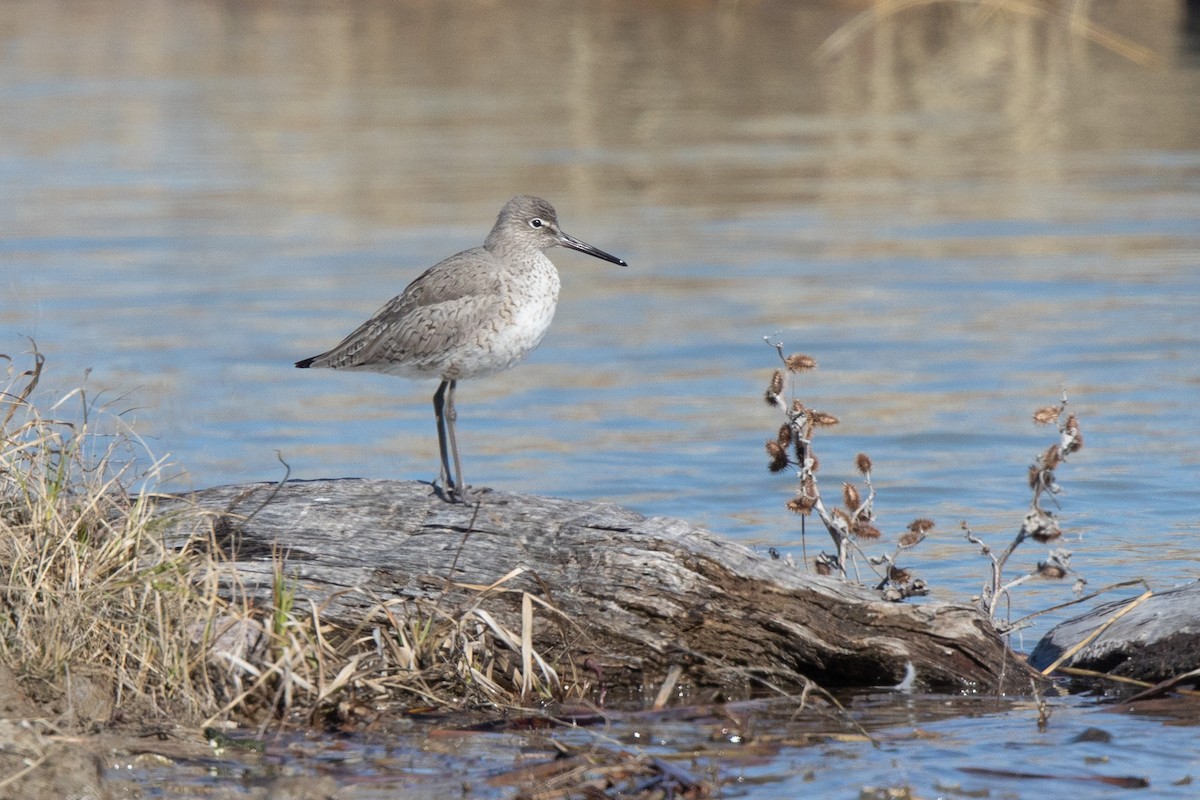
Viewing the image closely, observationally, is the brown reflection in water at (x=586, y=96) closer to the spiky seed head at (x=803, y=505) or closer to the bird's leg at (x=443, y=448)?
the bird's leg at (x=443, y=448)

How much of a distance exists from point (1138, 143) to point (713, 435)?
14177 millimetres

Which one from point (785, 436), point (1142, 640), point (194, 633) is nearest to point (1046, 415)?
point (1142, 640)

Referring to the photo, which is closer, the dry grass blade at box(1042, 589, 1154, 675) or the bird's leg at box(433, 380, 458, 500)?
the dry grass blade at box(1042, 589, 1154, 675)

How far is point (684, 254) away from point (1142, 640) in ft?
34.9

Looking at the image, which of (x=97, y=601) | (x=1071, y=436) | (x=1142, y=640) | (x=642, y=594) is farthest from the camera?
(x=1071, y=436)

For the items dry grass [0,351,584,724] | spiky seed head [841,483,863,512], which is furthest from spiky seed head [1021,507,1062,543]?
dry grass [0,351,584,724]

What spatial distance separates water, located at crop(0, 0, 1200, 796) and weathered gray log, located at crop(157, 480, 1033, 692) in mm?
566

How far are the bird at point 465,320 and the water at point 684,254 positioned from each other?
38.8 inches

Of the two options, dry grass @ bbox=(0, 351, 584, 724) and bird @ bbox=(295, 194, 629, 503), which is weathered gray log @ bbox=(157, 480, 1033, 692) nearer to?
dry grass @ bbox=(0, 351, 584, 724)

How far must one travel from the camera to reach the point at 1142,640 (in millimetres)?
6742

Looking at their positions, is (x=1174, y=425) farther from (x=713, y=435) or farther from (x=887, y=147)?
(x=887, y=147)

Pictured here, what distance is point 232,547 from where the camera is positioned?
6344 mm

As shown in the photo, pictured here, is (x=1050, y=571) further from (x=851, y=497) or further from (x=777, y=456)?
(x=777, y=456)

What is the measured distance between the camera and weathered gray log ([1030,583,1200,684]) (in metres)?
6.62
